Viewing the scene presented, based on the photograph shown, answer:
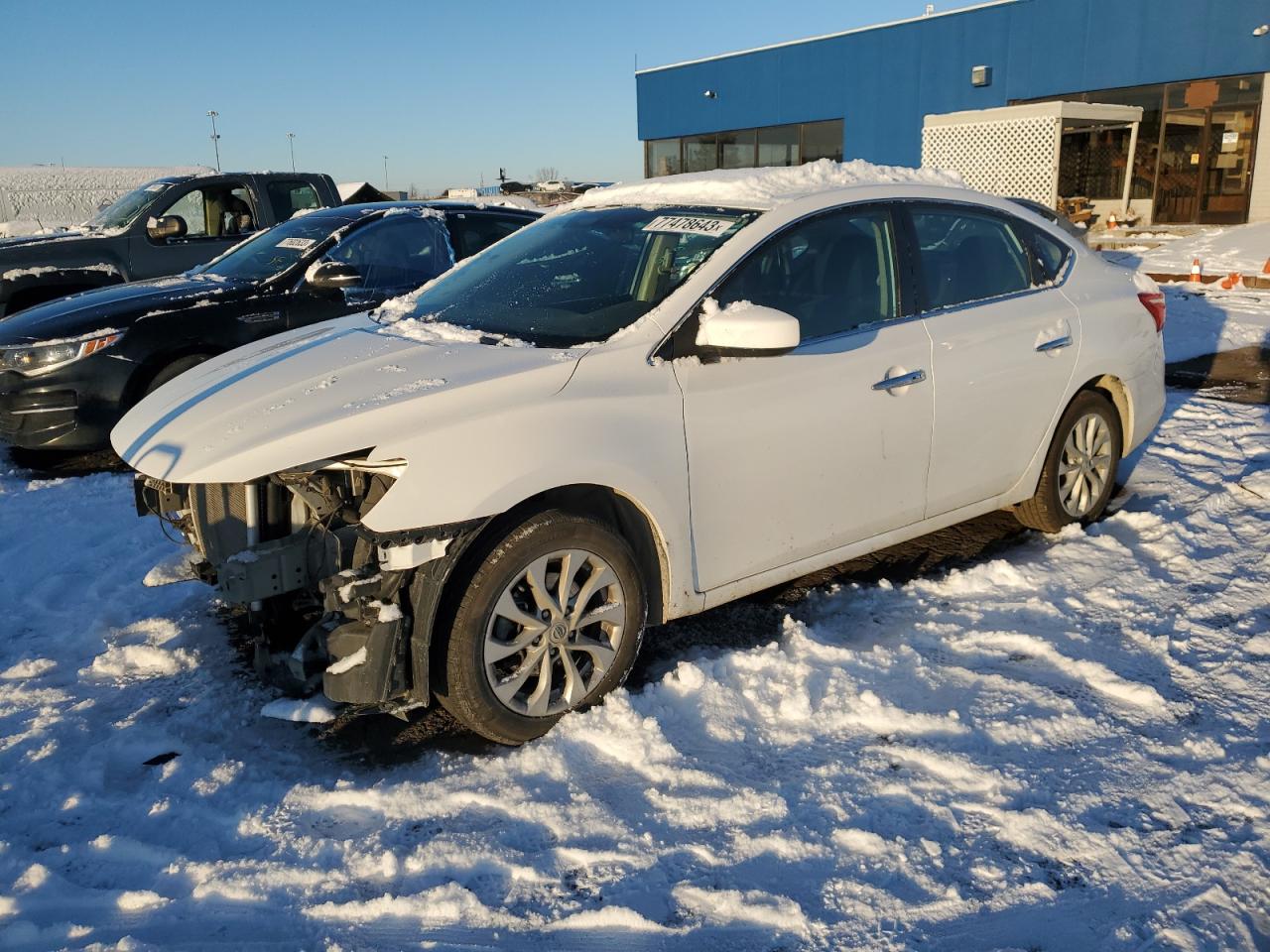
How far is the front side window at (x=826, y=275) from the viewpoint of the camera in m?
3.69

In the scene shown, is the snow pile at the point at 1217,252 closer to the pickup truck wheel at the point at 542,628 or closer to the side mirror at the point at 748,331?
the side mirror at the point at 748,331

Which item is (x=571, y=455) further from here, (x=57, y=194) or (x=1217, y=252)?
(x=57, y=194)

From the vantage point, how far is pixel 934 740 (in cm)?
315

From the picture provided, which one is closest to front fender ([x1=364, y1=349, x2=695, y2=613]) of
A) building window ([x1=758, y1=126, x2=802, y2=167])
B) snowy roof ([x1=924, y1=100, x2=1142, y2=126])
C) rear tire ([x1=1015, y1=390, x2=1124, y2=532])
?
rear tire ([x1=1015, y1=390, x2=1124, y2=532])

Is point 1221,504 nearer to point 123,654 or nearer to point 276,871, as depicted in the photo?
point 276,871

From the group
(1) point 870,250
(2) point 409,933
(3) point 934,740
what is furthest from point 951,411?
(2) point 409,933

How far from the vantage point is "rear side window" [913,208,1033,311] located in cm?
425

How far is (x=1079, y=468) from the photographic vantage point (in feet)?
16.2

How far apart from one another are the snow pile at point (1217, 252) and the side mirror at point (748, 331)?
520 inches

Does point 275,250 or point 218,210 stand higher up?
point 218,210

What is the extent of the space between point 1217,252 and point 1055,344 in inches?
554

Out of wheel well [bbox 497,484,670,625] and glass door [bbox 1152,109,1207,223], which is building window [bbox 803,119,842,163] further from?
wheel well [bbox 497,484,670,625]

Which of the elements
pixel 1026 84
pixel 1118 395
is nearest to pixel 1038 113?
pixel 1026 84

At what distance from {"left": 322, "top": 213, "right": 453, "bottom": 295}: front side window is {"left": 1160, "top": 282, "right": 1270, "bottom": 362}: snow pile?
6864mm
